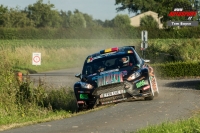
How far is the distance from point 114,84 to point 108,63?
5.56 feet

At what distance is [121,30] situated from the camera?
288 feet

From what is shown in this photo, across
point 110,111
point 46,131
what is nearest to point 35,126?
point 46,131

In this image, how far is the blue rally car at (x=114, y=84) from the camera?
16.5 meters

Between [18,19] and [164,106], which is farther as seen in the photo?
[18,19]

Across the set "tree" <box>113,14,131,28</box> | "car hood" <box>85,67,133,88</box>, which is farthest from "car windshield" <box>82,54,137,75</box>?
"tree" <box>113,14,131,28</box>

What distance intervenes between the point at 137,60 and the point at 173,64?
591 inches

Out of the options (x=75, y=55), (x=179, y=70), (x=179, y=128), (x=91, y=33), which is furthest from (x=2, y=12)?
(x=179, y=128)

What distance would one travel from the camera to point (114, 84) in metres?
16.5

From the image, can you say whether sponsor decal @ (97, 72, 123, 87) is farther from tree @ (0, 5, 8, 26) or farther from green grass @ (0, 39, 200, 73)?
tree @ (0, 5, 8, 26)

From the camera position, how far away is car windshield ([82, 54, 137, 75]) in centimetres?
1783

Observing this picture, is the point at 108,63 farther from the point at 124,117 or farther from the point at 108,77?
the point at 124,117

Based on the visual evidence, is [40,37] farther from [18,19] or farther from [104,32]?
[18,19]

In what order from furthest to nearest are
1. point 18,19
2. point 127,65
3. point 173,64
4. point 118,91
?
1. point 18,19
2. point 173,64
3. point 127,65
4. point 118,91

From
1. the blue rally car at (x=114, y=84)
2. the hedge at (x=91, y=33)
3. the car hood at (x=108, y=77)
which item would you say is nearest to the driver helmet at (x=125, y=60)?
the blue rally car at (x=114, y=84)
